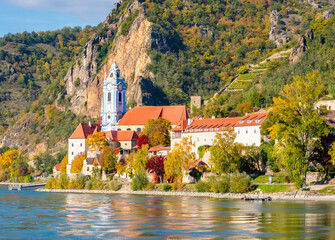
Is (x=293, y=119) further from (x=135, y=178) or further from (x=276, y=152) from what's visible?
(x=135, y=178)

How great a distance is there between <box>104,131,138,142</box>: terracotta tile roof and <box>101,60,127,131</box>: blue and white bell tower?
1132cm

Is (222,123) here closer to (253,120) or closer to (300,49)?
(253,120)

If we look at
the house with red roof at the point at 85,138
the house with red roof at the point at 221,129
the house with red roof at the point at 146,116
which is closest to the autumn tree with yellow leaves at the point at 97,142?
the house with red roof at the point at 85,138

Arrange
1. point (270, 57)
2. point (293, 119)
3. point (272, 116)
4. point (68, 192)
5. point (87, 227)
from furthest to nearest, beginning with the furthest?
point (270, 57)
point (68, 192)
point (272, 116)
point (293, 119)
point (87, 227)

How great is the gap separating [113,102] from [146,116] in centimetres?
938

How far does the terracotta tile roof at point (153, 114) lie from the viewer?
137 meters

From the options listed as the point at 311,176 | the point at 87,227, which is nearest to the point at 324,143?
the point at 311,176

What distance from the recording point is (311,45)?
13362cm

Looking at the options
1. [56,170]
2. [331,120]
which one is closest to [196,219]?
[331,120]

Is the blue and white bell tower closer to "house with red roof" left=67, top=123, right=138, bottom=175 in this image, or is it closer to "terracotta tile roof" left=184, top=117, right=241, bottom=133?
"house with red roof" left=67, top=123, right=138, bottom=175

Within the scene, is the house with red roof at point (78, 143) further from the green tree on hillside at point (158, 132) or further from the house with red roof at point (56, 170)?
the green tree on hillside at point (158, 132)

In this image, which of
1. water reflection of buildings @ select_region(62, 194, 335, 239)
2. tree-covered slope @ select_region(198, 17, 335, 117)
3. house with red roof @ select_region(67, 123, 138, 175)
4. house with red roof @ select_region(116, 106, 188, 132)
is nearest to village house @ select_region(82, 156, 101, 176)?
house with red roof @ select_region(67, 123, 138, 175)

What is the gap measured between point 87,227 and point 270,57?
116554 mm

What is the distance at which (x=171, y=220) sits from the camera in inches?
2322
